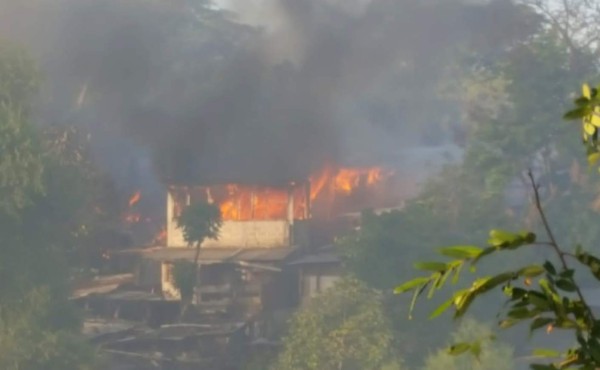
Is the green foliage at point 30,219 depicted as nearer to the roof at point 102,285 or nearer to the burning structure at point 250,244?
the roof at point 102,285

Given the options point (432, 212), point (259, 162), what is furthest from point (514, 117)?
point (259, 162)

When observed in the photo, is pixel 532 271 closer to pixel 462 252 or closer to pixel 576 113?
pixel 462 252

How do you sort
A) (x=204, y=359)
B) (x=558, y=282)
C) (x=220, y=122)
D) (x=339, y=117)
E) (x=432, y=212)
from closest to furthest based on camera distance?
(x=558, y=282) < (x=204, y=359) < (x=432, y=212) < (x=220, y=122) < (x=339, y=117)

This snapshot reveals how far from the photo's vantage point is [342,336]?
1738 inches

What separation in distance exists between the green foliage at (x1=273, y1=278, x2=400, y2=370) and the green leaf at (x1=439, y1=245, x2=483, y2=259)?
1595 inches

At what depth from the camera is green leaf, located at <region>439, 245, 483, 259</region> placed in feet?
10.6

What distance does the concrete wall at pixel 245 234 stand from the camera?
189 feet

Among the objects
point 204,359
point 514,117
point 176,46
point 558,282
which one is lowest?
point 204,359

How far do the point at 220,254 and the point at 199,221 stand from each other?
1.73 meters

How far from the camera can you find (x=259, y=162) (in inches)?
2384

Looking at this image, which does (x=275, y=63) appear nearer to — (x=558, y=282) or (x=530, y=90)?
(x=530, y=90)

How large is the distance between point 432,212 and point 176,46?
2347cm

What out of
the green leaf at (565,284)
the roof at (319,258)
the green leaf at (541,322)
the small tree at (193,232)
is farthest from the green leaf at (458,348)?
the small tree at (193,232)

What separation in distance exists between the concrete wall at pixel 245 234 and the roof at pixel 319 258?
1526mm
